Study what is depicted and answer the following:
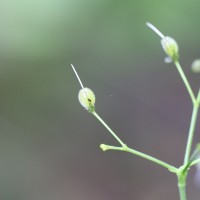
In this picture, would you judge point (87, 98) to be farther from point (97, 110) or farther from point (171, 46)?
point (97, 110)

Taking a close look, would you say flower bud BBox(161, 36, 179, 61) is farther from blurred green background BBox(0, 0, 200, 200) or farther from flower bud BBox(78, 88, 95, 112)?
blurred green background BBox(0, 0, 200, 200)

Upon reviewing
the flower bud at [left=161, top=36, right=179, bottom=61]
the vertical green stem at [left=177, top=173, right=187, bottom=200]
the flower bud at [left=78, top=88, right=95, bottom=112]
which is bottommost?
the vertical green stem at [left=177, top=173, right=187, bottom=200]

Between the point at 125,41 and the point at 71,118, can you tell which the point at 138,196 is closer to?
the point at 71,118

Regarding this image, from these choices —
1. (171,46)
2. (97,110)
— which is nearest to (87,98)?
(171,46)

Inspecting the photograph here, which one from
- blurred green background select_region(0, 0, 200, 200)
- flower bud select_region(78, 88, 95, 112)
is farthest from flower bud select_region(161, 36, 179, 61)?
blurred green background select_region(0, 0, 200, 200)

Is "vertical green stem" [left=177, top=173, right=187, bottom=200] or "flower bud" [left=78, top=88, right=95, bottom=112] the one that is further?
"flower bud" [left=78, top=88, right=95, bottom=112]

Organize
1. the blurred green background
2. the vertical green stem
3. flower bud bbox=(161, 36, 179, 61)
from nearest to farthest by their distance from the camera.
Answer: the vertical green stem < flower bud bbox=(161, 36, 179, 61) < the blurred green background

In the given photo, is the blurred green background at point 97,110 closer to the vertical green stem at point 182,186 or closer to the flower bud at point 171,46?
the flower bud at point 171,46

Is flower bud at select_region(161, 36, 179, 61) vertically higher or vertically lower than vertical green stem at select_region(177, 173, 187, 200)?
higher

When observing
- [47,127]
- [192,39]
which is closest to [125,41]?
[192,39]
